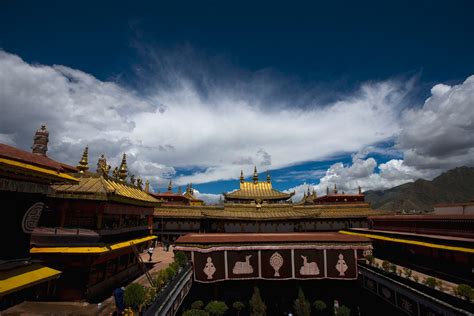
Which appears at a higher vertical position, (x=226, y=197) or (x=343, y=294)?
(x=226, y=197)

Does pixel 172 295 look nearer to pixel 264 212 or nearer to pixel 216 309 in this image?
pixel 216 309

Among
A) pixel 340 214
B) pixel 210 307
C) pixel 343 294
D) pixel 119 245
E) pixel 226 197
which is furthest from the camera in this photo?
pixel 226 197

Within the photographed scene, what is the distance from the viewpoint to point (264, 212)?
37406mm

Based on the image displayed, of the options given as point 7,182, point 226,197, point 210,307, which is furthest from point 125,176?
point 226,197

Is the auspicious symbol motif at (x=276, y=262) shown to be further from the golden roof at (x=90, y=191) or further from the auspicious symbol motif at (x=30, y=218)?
the auspicious symbol motif at (x=30, y=218)

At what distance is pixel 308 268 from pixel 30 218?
62.1ft

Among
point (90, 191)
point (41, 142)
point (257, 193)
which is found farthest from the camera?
point (257, 193)

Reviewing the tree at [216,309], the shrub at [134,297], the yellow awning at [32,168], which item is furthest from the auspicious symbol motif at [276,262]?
the yellow awning at [32,168]

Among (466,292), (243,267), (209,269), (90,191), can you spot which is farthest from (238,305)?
(466,292)

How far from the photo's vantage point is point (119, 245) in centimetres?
1536

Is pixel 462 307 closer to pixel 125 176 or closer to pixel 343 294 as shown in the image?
pixel 343 294

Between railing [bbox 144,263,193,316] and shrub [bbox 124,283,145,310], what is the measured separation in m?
0.47

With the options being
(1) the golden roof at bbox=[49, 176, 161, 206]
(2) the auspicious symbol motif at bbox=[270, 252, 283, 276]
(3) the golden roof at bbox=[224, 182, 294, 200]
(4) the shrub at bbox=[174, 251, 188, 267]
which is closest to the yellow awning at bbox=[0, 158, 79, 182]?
(1) the golden roof at bbox=[49, 176, 161, 206]

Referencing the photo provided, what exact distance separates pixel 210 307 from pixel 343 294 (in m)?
11.8
